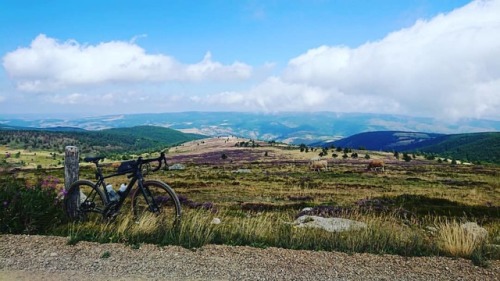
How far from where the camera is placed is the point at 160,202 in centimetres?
1074

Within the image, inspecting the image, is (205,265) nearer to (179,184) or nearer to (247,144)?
(179,184)

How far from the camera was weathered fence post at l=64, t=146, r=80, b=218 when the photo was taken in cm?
1112

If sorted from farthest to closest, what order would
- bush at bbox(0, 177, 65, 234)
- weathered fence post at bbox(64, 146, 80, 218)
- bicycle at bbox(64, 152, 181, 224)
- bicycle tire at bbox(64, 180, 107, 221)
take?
1. weathered fence post at bbox(64, 146, 80, 218)
2. bicycle tire at bbox(64, 180, 107, 221)
3. bicycle at bbox(64, 152, 181, 224)
4. bush at bbox(0, 177, 65, 234)

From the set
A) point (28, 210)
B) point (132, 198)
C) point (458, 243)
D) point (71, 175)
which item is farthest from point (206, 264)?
point (71, 175)

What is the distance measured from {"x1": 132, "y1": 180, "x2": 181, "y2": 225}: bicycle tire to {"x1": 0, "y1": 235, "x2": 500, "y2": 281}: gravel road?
134 cm

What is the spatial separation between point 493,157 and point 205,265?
19693 cm

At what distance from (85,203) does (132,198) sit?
158cm

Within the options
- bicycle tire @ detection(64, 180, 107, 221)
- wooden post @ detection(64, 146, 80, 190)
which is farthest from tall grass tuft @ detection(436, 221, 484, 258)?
wooden post @ detection(64, 146, 80, 190)

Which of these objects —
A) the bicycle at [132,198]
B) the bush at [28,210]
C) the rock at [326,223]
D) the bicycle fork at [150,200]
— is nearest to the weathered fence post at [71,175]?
the bicycle at [132,198]

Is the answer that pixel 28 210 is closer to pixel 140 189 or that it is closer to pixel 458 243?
pixel 140 189

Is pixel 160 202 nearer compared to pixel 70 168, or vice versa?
pixel 160 202

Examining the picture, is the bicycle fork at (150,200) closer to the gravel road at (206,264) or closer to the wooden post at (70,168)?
the gravel road at (206,264)

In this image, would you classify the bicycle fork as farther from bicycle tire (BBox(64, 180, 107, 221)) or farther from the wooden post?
the wooden post

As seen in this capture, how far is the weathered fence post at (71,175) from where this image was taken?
1112 cm
